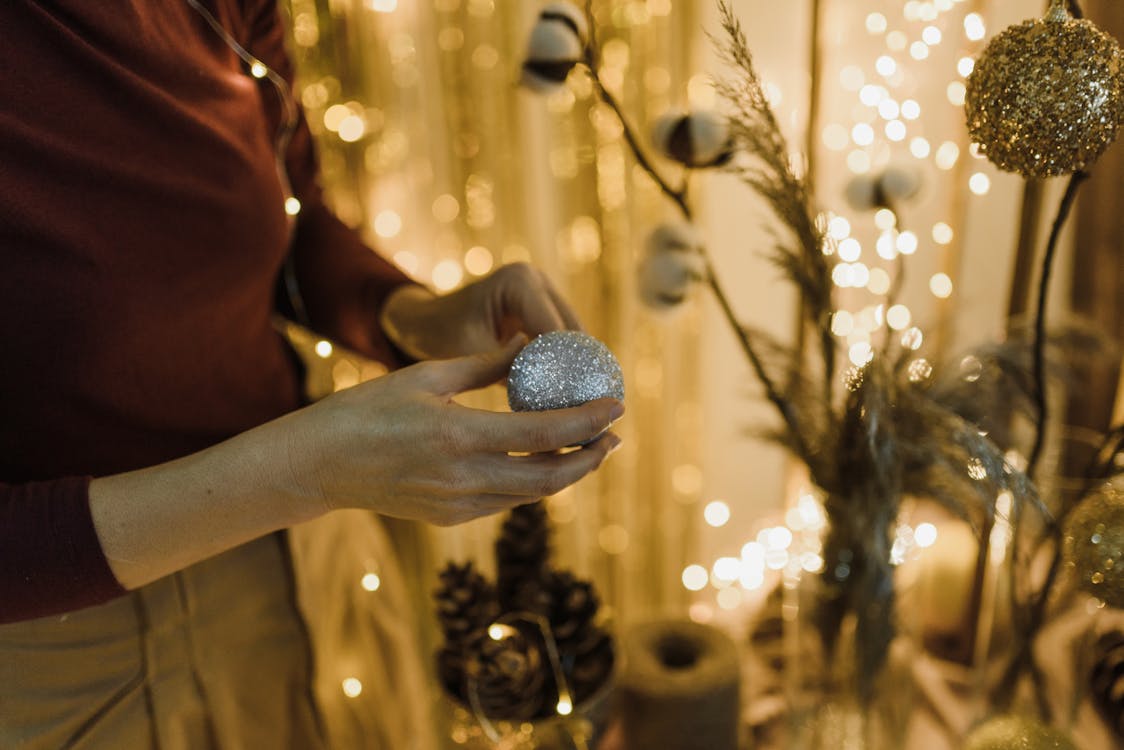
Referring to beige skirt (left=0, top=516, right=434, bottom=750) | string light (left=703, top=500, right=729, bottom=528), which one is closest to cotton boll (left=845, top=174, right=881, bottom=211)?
beige skirt (left=0, top=516, right=434, bottom=750)

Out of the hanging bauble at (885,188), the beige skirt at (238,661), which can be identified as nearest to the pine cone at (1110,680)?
the hanging bauble at (885,188)

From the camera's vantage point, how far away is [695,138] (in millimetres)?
725

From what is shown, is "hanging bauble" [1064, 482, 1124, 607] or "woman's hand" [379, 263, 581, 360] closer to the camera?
"hanging bauble" [1064, 482, 1124, 607]

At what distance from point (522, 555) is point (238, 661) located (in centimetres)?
35

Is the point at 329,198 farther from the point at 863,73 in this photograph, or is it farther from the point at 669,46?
the point at 863,73

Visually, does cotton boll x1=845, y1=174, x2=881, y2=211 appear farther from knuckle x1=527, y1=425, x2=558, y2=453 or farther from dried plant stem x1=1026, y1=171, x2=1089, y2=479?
knuckle x1=527, y1=425, x2=558, y2=453

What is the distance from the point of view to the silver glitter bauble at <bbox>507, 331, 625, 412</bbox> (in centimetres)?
62

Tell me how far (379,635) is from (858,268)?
0.86 meters

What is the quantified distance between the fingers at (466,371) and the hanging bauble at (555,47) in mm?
238

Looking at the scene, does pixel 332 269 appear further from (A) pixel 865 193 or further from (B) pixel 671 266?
(A) pixel 865 193

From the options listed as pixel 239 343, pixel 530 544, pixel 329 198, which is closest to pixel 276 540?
pixel 239 343

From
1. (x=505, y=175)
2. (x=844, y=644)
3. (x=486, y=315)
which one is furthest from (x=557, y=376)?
(x=505, y=175)

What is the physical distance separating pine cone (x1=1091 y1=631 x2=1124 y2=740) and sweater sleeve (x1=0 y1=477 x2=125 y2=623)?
0.81m

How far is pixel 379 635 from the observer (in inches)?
35.3
